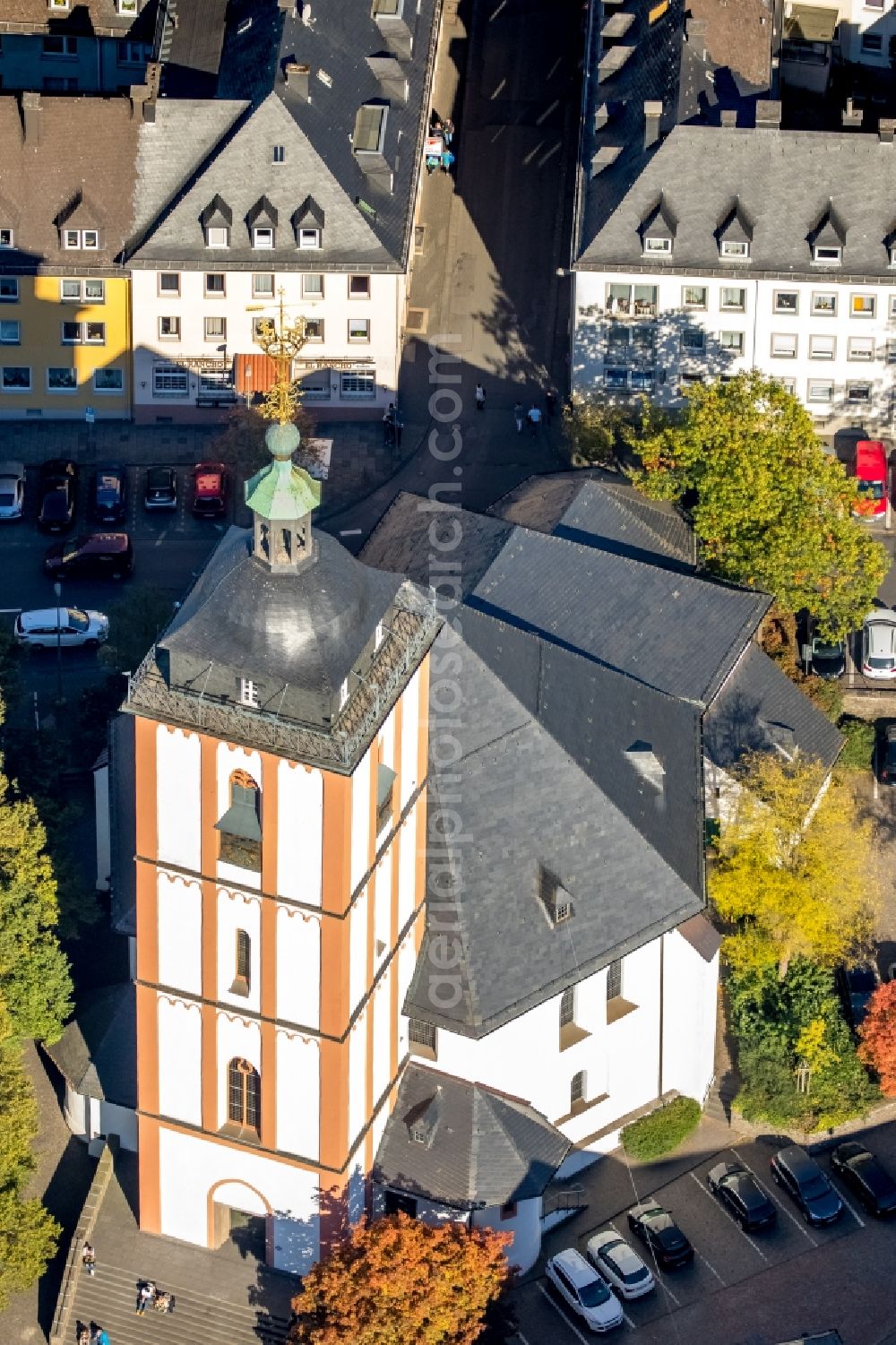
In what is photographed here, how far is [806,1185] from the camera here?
128750 mm

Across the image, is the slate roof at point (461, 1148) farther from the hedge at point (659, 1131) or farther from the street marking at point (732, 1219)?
the street marking at point (732, 1219)

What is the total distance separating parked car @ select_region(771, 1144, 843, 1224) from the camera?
420 ft

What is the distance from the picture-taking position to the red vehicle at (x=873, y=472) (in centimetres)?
16212

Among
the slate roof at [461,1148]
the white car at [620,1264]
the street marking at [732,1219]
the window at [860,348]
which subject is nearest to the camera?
the slate roof at [461,1148]

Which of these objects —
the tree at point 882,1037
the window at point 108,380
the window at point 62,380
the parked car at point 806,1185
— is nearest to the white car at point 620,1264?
the parked car at point 806,1185

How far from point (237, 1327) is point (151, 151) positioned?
6470 centimetres

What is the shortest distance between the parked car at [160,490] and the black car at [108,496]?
1288 millimetres

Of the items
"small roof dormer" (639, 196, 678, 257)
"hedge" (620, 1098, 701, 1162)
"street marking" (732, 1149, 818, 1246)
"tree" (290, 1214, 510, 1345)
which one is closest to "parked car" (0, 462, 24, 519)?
"small roof dormer" (639, 196, 678, 257)

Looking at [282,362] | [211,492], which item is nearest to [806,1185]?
[282,362]

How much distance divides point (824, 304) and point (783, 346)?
292 centimetres

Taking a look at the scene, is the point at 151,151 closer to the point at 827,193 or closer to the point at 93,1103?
the point at 827,193

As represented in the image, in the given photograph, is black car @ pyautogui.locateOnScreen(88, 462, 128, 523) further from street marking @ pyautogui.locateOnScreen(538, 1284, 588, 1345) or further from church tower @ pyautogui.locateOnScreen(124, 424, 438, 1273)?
street marking @ pyautogui.locateOnScreen(538, 1284, 588, 1345)

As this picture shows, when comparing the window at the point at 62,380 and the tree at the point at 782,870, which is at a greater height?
the window at the point at 62,380

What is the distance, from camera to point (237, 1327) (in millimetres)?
120750
